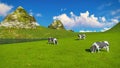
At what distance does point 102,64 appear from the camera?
26656 mm

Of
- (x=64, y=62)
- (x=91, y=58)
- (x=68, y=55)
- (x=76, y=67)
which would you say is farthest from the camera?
(x=68, y=55)

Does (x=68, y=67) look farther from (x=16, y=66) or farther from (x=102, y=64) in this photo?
(x=16, y=66)

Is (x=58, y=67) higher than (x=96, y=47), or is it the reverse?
(x=96, y=47)

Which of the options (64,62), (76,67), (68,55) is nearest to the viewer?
(76,67)

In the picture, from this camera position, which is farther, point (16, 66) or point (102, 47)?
point (102, 47)

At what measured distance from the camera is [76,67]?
25250 millimetres

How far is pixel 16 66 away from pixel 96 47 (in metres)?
12.3

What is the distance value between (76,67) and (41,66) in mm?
3936

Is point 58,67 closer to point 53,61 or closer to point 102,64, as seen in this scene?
point 53,61

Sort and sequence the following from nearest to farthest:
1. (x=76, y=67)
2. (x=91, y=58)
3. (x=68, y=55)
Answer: (x=76, y=67) < (x=91, y=58) < (x=68, y=55)

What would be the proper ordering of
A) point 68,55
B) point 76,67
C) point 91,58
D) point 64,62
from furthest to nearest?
point 68,55
point 91,58
point 64,62
point 76,67

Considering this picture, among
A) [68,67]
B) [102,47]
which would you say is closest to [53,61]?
[68,67]

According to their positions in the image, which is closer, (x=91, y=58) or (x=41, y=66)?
(x=41, y=66)

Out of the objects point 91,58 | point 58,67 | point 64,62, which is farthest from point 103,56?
point 58,67
